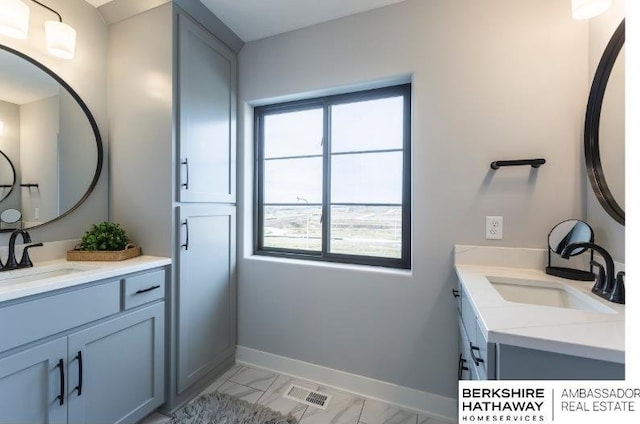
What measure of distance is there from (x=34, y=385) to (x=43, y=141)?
4.23 feet

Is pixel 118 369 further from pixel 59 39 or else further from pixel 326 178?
pixel 59 39

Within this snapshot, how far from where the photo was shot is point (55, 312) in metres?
1.08

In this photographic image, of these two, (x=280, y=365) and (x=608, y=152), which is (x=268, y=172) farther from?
(x=608, y=152)

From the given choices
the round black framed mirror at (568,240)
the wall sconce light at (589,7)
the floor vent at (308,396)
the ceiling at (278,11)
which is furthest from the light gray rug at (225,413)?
the ceiling at (278,11)

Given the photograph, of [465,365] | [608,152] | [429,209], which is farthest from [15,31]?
[608,152]

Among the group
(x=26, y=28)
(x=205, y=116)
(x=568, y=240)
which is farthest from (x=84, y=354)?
(x=568, y=240)

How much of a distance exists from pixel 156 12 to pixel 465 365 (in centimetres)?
256

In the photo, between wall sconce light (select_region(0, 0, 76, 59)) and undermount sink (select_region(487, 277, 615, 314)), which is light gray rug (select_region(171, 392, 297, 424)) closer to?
undermount sink (select_region(487, 277, 615, 314))

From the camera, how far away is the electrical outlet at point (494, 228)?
1.42 m

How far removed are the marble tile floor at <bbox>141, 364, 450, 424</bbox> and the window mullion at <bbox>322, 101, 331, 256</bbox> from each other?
936mm

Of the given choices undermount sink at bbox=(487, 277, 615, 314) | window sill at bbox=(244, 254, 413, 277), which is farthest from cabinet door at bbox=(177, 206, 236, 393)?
undermount sink at bbox=(487, 277, 615, 314)

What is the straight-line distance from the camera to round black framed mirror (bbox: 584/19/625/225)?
3.55 ft

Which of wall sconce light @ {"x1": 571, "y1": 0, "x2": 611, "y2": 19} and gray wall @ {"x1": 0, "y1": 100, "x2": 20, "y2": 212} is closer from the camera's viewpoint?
wall sconce light @ {"x1": 571, "y1": 0, "x2": 611, "y2": 19}

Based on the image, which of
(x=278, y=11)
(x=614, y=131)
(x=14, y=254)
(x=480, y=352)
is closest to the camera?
(x=480, y=352)
